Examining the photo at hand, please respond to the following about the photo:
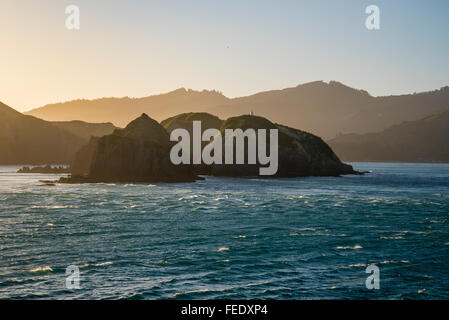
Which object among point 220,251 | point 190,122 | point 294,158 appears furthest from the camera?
point 190,122

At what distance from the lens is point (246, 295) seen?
728 inches

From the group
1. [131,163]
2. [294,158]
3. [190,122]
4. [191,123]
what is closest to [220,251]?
[131,163]

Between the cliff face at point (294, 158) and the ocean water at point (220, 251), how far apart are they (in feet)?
290

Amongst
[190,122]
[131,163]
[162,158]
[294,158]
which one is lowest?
[131,163]

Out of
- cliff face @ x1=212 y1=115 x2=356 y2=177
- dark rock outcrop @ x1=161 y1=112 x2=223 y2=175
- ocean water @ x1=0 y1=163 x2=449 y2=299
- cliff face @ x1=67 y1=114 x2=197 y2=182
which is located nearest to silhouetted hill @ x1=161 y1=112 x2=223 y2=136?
dark rock outcrop @ x1=161 y1=112 x2=223 y2=175

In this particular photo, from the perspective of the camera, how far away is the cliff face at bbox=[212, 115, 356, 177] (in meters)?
140

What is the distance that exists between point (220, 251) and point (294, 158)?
11948 centimetres

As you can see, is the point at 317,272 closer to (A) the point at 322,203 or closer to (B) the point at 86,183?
(A) the point at 322,203

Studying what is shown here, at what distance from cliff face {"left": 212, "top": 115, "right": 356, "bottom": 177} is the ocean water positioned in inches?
3482

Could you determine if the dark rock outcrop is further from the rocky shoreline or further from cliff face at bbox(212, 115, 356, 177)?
cliff face at bbox(212, 115, 356, 177)

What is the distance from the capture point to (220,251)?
2723cm

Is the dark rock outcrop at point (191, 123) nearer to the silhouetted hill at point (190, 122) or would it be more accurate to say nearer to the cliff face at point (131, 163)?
the silhouetted hill at point (190, 122)

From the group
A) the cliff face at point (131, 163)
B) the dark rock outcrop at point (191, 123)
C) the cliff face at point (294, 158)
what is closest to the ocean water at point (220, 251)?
the cliff face at point (131, 163)

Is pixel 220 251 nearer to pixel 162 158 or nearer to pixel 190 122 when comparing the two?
pixel 162 158
